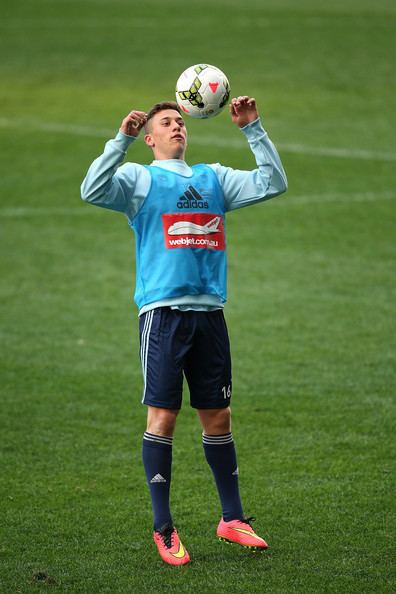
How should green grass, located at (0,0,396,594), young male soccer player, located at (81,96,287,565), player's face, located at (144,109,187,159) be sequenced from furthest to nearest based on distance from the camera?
player's face, located at (144,109,187,159)
green grass, located at (0,0,396,594)
young male soccer player, located at (81,96,287,565)

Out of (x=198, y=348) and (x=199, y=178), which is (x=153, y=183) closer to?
(x=199, y=178)

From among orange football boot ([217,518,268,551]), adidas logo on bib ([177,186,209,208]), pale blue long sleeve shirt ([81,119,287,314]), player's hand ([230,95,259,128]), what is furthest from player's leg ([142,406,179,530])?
player's hand ([230,95,259,128])

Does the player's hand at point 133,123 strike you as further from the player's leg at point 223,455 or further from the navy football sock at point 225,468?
the navy football sock at point 225,468

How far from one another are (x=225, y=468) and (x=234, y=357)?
12.1ft

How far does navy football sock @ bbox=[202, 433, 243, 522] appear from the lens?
19.0 ft

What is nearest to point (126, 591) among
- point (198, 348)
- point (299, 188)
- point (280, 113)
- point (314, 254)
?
point (198, 348)

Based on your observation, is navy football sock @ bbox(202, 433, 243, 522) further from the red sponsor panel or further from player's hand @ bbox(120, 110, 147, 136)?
player's hand @ bbox(120, 110, 147, 136)

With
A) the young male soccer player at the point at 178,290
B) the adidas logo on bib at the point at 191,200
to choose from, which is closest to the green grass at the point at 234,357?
the young male soccer player at the point at 178,290

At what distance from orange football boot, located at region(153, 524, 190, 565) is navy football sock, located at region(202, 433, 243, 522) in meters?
0.34

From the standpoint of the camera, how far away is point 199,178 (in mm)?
5781

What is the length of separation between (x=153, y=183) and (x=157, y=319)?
0.68m

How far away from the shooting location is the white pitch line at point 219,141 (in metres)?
17.4

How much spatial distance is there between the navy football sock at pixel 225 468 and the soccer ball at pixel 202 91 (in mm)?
1712

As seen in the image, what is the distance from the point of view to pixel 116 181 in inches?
219
